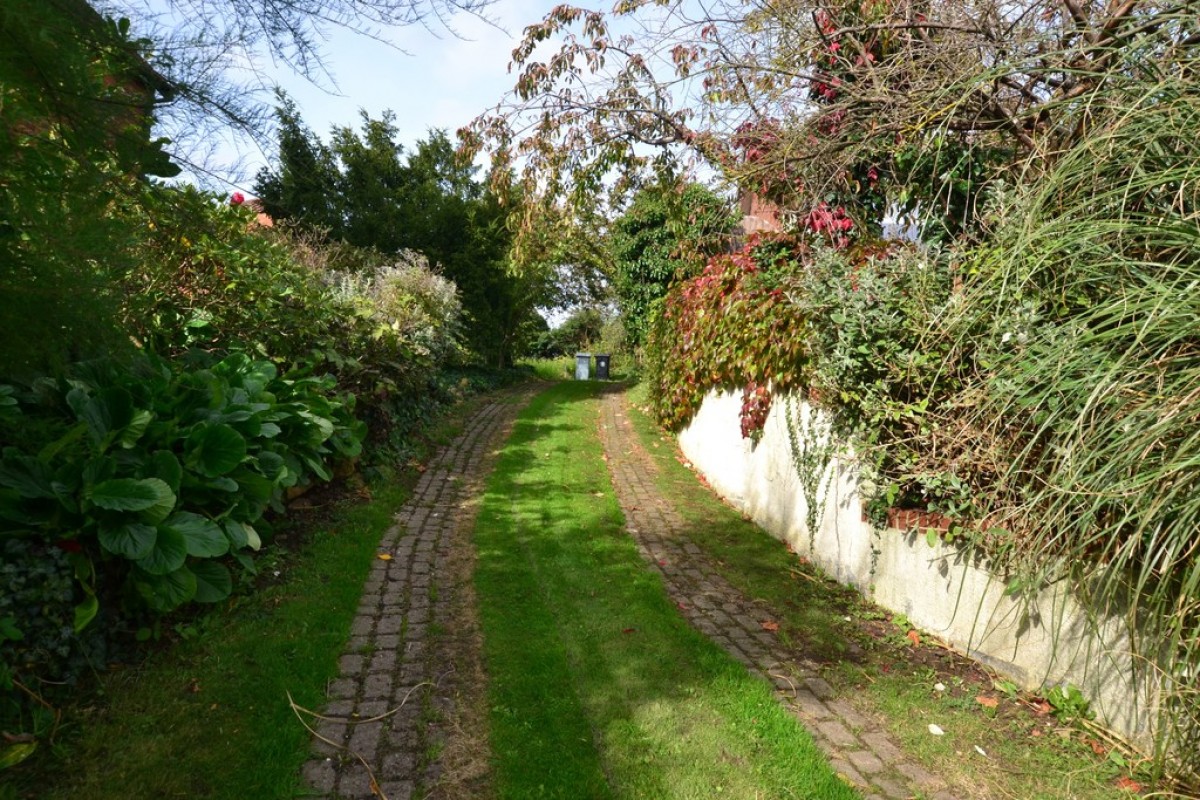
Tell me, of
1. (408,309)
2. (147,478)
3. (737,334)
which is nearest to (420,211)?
(408,309)

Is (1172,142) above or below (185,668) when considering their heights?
above

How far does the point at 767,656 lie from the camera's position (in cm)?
404

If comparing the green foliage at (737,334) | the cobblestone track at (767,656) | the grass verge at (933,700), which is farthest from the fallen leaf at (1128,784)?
the green foliage at (737,334)

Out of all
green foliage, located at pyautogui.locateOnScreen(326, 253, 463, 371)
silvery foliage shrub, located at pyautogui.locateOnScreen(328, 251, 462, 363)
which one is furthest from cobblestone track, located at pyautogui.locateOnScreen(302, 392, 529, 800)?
silvery foliage shrub, located at pyautogui.locateOnScreen(328, 251, 462, 363)

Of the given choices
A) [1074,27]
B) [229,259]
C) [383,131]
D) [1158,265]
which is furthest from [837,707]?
[383,131]

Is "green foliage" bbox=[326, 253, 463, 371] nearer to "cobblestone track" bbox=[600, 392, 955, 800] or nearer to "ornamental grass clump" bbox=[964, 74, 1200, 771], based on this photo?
"cobblestone track" bbox=[600, 392, 955, 800]

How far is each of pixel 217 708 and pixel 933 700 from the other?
3.56 m

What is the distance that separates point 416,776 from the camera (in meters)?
2.82

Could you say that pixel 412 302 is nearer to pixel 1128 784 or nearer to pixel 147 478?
pixel 147 478

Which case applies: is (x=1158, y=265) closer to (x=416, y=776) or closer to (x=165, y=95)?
(x=416, y=776)

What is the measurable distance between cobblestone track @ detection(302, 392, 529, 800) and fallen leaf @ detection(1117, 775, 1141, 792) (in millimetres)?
2889

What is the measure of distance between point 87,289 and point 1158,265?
14.9ft

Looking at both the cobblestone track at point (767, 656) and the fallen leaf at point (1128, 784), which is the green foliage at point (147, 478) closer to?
the cobblestone track at point (767, 656)

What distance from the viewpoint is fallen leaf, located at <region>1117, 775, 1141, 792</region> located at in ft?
9.32
